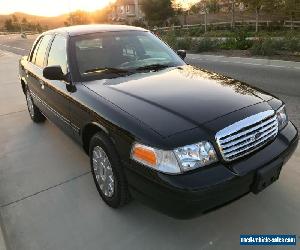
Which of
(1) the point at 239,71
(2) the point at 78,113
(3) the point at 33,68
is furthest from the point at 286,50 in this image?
(2) the point at 78,113

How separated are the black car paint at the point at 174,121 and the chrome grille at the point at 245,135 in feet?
0.17

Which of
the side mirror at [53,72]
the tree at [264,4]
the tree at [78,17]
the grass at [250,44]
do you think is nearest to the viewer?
the side mirror at [53,72]

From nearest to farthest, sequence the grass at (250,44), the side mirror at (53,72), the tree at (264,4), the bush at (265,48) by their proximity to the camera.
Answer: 1. the side mirror at (53,72)
2. the grass at (250,44)
3. the bush at (265,48)
4. the tree at (264,4)

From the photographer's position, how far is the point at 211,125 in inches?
114

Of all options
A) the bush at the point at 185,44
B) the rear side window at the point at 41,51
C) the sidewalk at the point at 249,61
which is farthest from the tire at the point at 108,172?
the bush at the point at 185,44

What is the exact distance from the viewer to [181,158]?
277 cm

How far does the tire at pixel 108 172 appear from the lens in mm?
3275

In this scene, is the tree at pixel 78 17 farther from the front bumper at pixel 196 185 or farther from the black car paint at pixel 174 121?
the front bumper at pixel 196 185

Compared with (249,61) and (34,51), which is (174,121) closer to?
(34,51)

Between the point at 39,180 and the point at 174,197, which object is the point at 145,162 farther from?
the point at 39,180

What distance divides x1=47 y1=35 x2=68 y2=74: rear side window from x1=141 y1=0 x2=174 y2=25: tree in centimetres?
4926

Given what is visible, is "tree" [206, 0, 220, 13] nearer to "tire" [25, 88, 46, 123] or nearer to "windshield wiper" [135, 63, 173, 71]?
"tire" [25, 88, 46, 123]

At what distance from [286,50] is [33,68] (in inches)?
451

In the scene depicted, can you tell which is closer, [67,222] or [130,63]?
[67,222]
